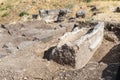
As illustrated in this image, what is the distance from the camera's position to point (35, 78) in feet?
23.8

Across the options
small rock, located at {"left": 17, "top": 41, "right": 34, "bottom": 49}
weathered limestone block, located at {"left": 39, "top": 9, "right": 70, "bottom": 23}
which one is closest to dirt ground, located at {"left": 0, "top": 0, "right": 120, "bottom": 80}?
small rock, located at {"left": 17, "top": 41, "right": 34, "bottom": 49}

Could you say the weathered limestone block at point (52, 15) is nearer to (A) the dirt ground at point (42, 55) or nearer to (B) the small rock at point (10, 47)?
(A) the dirt ground at point (42, 55)

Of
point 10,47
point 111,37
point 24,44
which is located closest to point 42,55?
point 24,44

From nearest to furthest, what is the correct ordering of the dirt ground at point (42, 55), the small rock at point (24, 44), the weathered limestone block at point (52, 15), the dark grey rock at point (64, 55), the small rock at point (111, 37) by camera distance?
the dirt ground at point (42, 55), the dark grey rock at point (64, 55), the small rock at point (24, 44), the small rock at point (111, 37), the weathered limestone block at point (52, 15)

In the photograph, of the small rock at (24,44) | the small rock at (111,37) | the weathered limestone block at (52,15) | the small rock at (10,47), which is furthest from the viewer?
the weathered limestone block at (52,15)

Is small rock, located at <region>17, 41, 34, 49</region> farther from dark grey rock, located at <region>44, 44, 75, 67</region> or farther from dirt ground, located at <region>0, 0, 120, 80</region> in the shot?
dark grey rock, located at <region>44, 44, 75, 67</region>

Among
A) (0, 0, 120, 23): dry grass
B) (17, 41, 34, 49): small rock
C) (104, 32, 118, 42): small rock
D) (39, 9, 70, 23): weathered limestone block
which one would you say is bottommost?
(0, 0, 120, 23): dry grass

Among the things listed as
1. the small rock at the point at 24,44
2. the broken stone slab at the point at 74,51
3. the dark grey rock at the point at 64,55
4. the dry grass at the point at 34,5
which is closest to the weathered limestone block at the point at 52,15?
the dry grass at the point at 34,5

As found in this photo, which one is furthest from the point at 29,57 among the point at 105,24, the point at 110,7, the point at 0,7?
the point at 0,7

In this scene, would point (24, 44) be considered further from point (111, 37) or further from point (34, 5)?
point (34, 5)

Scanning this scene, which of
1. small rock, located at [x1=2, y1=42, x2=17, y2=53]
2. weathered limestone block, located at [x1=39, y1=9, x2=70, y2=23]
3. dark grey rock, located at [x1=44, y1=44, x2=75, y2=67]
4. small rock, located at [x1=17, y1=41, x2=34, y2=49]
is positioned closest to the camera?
dark grey rock, located at [x1=44, y1=44, x2=75, y2=67]

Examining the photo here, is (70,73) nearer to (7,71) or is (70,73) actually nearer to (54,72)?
(54,72)

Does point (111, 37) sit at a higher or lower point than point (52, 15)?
higher

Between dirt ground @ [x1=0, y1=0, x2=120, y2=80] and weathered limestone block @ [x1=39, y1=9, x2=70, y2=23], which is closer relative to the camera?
dirt ground @ [x1=0, y1=0, x2=120, y2=80]
